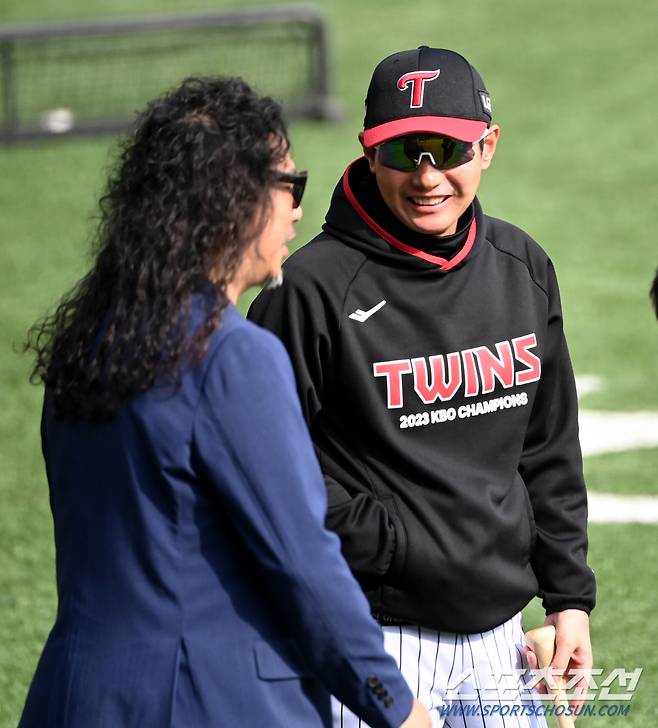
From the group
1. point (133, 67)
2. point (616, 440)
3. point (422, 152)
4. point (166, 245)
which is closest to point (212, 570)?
point (166, 245)

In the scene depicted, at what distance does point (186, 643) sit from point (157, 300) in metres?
0.57

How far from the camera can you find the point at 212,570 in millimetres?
2285

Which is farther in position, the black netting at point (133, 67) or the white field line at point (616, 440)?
the black netting at point (133, 67)

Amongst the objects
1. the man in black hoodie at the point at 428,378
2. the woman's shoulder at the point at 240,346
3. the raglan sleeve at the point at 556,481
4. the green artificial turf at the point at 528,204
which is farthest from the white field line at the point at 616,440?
the woman's shoulder at the point at 240,346

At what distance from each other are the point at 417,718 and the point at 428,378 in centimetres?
84

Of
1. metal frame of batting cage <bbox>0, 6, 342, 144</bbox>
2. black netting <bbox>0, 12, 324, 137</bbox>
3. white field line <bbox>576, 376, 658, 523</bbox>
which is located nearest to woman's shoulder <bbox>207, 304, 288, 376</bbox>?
white field line <bbox>576, 376, 658, 523</bbox>

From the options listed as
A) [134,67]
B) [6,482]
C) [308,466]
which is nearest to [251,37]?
[134,67]

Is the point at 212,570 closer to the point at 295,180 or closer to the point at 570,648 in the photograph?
the point at 295,180

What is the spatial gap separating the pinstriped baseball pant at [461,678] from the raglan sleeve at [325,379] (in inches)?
8.0

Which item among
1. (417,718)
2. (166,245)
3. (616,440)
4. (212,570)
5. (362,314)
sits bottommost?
(616,440)

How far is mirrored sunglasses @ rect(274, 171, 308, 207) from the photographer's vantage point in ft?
7.96

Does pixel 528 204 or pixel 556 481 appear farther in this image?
pixel 528 204

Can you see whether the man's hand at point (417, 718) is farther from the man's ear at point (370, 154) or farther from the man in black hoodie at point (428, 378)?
the man's ear at point (370, 154)

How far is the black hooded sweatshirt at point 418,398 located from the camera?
2949mm
